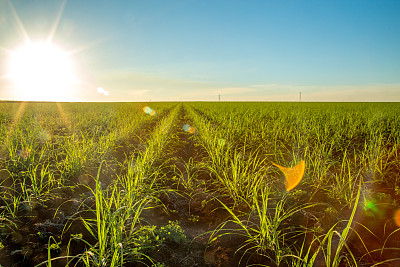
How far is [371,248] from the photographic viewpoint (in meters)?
1.82

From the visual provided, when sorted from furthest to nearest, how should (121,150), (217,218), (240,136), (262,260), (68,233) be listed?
(240,136)
(121,150)
(217,218)
(68,233)
(262,260)

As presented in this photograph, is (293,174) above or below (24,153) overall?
below

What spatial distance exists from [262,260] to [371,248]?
83 centimetres

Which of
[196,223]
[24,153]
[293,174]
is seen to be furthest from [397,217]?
[24,153]

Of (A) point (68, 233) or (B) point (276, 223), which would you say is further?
(A) point (68, 233)

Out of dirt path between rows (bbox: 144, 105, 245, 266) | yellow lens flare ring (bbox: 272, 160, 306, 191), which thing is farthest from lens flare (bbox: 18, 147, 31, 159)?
yellow lens flare ring (bbox: 272, 160, 306, 191)

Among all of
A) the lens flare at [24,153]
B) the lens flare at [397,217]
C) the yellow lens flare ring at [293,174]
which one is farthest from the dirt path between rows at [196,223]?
the lens flare at [24,153]

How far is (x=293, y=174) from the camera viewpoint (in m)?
3.31

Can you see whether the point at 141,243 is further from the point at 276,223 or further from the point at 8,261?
the point at 276,223

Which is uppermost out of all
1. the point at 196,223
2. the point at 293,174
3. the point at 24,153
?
the point at 24,153

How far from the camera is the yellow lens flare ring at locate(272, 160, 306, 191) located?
9.99 feet

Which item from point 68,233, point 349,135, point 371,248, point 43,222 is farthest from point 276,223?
point 349,135

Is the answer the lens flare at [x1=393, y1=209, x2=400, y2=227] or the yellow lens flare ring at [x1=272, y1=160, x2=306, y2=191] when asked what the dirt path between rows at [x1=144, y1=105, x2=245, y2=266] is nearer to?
the yellow lens flare ring at [x1=272, y1=160, x2=306, y2=191]

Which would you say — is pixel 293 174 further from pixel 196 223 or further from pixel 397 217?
pixel 196 223
